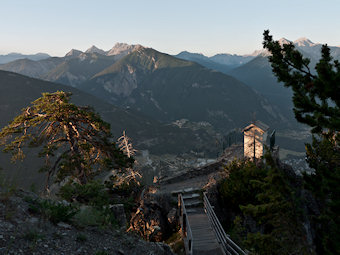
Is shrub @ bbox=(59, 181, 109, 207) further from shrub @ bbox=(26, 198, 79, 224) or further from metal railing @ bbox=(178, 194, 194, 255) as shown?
shrub @ bbox=(26, 198, 79, 224)

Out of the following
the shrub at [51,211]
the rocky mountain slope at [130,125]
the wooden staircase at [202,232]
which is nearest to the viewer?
the shrub at [51,211]

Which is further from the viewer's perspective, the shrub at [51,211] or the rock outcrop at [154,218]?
the rock outcrop at [154,218]

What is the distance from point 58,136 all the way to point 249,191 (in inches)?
583

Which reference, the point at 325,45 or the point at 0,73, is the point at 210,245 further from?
the point at 0,73

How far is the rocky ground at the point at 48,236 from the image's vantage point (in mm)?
5332

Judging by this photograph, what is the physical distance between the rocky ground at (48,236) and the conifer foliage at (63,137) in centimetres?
876

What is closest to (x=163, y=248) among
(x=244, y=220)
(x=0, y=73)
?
(x=244, y=220)

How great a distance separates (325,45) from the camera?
398 inches

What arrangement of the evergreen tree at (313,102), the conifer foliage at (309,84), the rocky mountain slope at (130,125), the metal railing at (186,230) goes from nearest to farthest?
1. the conifer foliage at (309,84)
2. the evergreen tree at (313,102)
3. the metal railing at (186,230)
4. the rocky mountain slope at (130,125)

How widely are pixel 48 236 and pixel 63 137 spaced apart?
13312mm

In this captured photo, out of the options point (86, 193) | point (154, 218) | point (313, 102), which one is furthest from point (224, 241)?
point (313, 102)

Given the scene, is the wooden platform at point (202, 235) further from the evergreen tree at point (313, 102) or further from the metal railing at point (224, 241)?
the evergreen tree at point (313, 102)

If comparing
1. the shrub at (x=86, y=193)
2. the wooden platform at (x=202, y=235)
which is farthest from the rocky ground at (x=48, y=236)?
the shrub at (x=86, y=193)

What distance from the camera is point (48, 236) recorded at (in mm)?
5949
